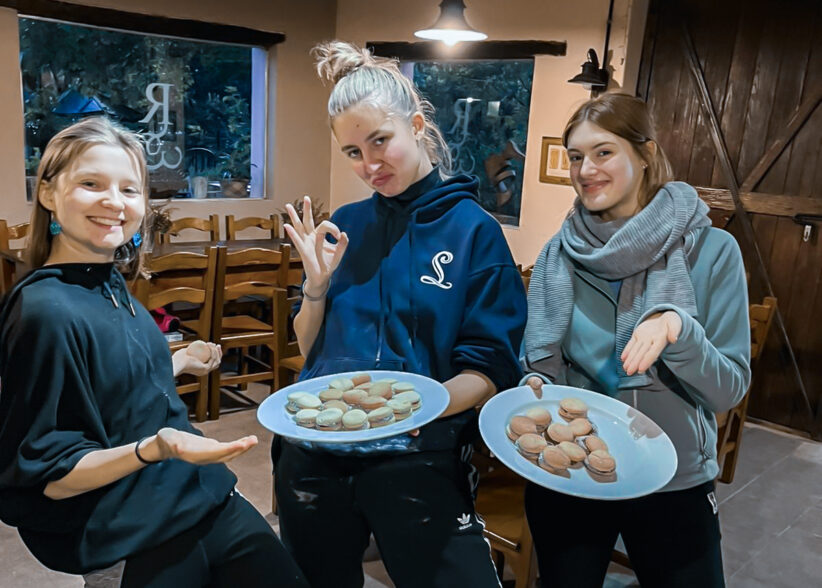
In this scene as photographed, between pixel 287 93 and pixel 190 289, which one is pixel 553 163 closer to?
pixel 287 93

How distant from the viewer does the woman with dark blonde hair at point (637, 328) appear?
4.07ft

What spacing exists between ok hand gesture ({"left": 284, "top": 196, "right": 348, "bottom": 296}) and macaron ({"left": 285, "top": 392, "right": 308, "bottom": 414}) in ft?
0.62

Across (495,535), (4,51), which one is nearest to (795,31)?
(495,535)

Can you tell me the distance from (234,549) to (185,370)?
0.33 meters

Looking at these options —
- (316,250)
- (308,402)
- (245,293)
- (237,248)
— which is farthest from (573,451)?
(237,248)

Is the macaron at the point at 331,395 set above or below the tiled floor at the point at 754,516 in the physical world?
above

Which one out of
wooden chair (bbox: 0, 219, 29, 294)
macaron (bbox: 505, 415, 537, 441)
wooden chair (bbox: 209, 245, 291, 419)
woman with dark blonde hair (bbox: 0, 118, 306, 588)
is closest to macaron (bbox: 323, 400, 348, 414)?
woman with dark blonde hair (bbox: 0, 118, 306, 588)

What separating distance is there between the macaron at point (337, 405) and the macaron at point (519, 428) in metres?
0.30

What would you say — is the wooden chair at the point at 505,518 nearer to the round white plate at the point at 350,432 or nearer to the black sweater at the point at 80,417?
the round white plate at the point at 350,432

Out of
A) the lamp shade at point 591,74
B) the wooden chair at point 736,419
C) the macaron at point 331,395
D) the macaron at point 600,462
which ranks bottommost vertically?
the wooden chair at point 736,419

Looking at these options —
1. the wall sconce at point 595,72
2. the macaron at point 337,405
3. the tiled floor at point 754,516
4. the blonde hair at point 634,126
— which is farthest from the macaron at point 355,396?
the wall sconce at point 595,72

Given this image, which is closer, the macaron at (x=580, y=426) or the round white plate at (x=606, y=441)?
the round white plate at (x=606, y=441)

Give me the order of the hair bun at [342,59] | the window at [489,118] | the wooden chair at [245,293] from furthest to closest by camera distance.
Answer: the window at [489,118], the wooden chair at [245,293], the hair bun at [342,59]

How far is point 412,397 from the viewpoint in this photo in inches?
43.5
